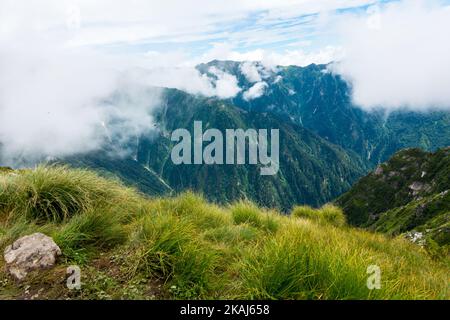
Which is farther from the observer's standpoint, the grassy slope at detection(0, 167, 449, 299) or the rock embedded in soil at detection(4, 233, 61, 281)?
the rock embedded in soil at detection(4, 233, 61, 281)

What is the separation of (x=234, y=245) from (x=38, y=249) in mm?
3839

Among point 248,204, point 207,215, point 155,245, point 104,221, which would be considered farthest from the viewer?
point 248,204

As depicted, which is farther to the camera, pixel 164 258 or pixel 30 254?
pixel 30 254

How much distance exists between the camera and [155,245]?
6.01 metres

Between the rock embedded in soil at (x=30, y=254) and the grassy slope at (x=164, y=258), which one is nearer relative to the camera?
the grassy slope at (x=164, y=258)

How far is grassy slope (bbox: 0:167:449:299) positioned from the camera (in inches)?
197

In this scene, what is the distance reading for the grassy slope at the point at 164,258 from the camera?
4996 millimetres

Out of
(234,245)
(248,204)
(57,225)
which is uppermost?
(57,225)

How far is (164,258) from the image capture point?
5887 millimetres
